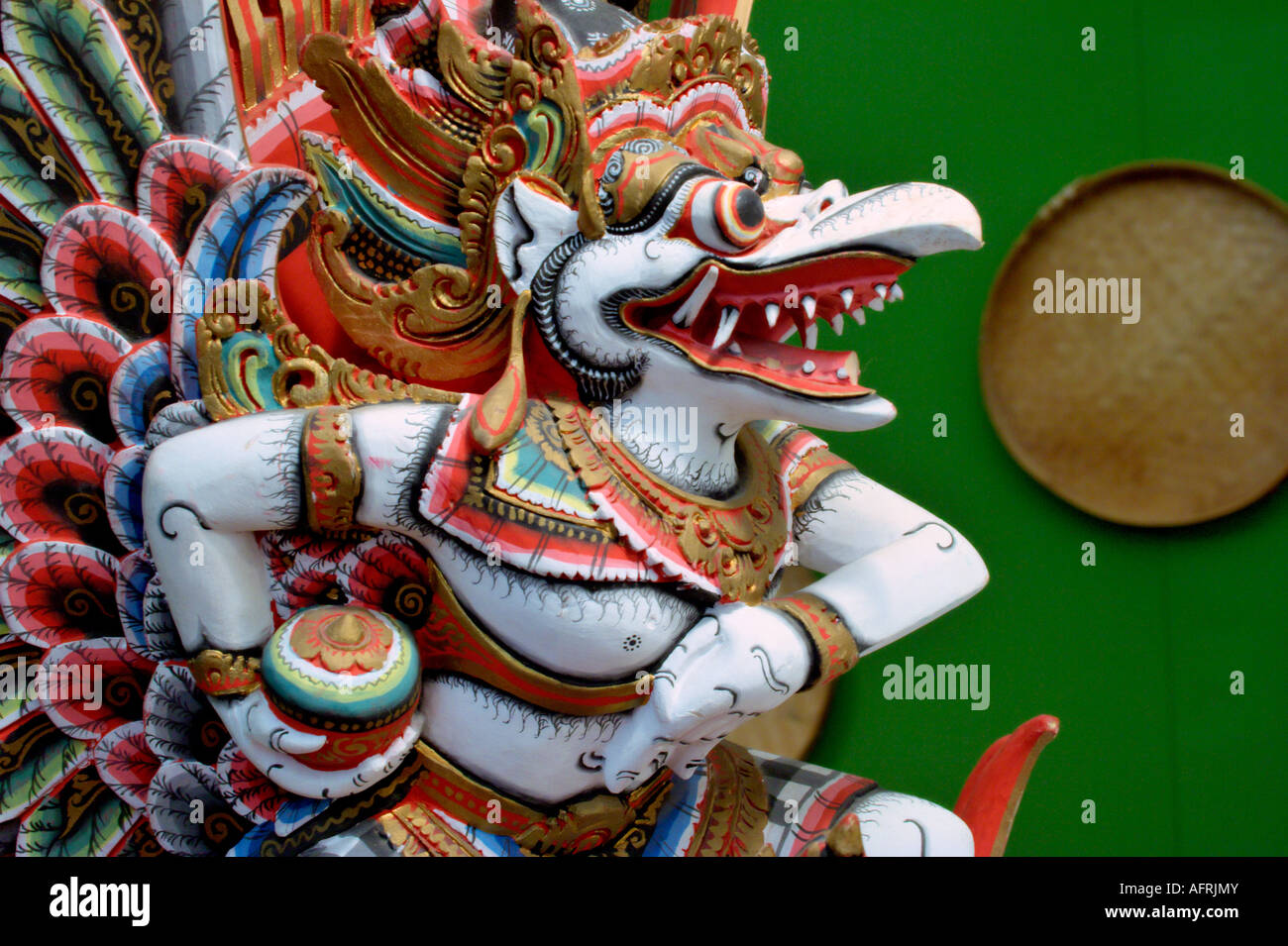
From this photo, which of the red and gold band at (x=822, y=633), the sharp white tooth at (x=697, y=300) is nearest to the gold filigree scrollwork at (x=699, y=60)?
the sharp white tooth at (x=697, y=300)

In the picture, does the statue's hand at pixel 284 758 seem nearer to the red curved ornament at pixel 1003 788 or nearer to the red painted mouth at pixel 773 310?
the red painted mouth at pixel 773 310

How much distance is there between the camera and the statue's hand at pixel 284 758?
1396mm

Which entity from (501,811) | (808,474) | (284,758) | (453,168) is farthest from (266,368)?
(808,474)

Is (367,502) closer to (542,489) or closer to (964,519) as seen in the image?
(542,489)

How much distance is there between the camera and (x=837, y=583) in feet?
5.00

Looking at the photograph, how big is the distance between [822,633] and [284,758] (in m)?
0.55

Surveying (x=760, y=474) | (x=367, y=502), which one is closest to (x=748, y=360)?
(x=760, y=474)

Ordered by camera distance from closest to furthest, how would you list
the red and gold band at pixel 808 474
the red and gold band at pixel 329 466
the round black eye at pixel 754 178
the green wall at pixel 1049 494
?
the red and gold band at pixel 329 466, the round black eye at pixel 754 178, the red and gold band at pixel 808 474, the green wall at pixel 1049 494

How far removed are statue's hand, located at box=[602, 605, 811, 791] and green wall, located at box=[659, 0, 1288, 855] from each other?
97cm

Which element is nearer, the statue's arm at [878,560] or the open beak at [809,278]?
the open beak at [809,278]

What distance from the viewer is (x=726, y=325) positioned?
1429 millimetres

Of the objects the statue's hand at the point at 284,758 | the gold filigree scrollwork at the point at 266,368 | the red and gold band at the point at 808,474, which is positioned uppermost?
the gold filigree scrollwork at the point at 266,368

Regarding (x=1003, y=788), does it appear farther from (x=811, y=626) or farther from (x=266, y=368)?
(x=266, y=368)

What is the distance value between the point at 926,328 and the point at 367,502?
4.05ft
